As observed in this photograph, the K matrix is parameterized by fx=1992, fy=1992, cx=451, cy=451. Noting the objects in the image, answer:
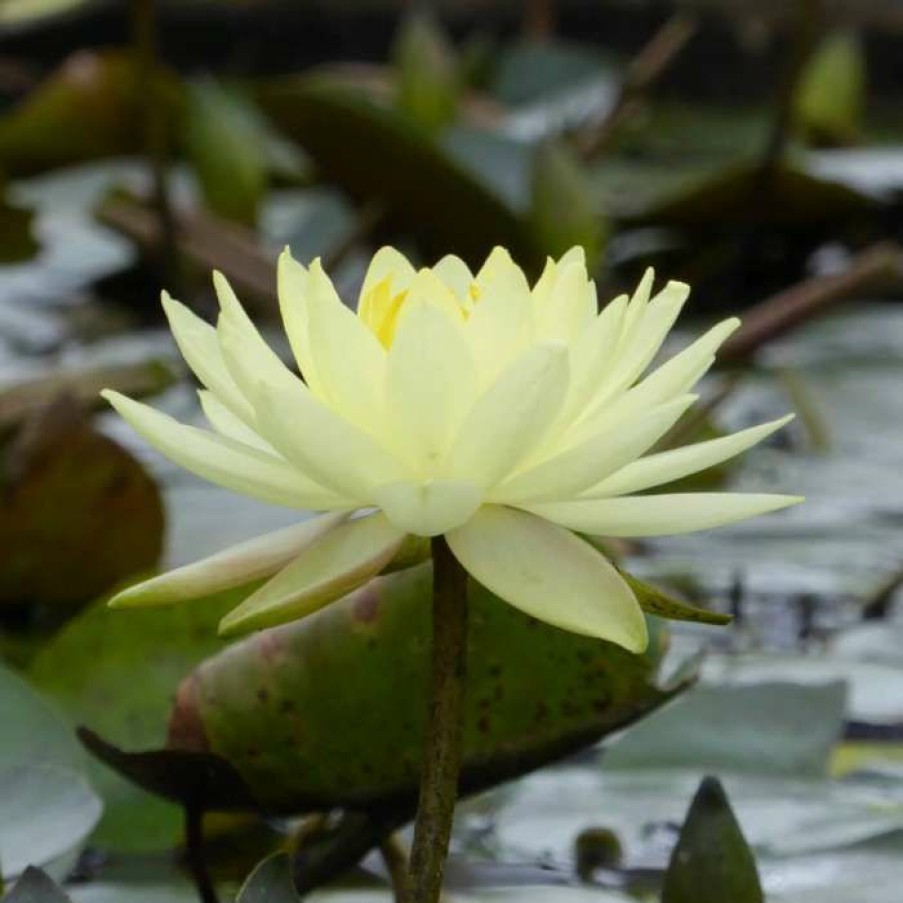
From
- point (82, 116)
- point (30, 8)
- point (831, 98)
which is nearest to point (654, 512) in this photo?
point (30, 8)

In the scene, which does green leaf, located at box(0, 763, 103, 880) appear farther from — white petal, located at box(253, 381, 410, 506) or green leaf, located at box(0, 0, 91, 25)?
green leaf, located at box(0, 0, 91, 25)

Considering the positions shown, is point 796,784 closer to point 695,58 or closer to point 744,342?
point 744,342

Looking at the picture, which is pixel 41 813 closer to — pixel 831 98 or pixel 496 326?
pixel 496 326

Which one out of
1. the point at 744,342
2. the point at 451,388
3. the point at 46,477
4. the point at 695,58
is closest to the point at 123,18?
the point at 695,58

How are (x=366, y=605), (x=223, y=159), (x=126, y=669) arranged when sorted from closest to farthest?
(x=366, y=605) < (x=126, y=669) < (x=223, y=159)

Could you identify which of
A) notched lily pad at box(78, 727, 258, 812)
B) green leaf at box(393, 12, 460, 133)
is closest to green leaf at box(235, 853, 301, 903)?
notched lily pad at box(78, 727, 258, 812)

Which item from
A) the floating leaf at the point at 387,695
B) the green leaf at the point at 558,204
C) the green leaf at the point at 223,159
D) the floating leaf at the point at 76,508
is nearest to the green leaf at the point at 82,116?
the green leaf at the point at 223,159
